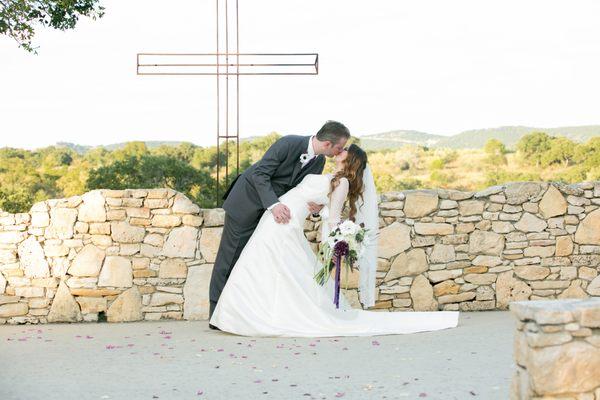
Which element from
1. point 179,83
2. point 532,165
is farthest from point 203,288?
point 532,165

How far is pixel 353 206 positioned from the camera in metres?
7.52

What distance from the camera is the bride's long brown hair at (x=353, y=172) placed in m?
7.37

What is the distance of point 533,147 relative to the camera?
118 ft

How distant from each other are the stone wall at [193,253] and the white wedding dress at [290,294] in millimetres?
1221

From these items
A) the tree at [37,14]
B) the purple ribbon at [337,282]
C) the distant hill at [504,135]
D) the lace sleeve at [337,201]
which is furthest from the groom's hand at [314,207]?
the distant hill at [504,135]

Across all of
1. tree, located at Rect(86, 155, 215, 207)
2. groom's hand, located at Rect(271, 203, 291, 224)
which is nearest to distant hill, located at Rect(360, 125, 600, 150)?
tree, located at Rect(86, 155, 215, 207)

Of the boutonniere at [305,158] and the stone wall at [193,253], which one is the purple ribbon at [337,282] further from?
the stone wall at [193,253]

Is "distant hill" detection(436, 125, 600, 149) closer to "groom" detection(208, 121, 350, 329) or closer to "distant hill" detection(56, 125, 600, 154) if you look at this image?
"distant hill" detection(56, 125, 600, 154)

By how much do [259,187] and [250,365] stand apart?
2.09 m

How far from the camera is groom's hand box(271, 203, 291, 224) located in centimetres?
724

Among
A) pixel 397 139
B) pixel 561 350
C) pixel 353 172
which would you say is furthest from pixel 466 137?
pixel 561 350

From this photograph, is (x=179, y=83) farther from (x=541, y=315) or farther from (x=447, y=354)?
(x=541, y=315)

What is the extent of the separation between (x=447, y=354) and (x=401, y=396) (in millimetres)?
1385

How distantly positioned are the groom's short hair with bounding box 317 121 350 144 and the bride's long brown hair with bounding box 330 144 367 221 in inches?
8.8
